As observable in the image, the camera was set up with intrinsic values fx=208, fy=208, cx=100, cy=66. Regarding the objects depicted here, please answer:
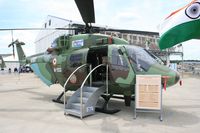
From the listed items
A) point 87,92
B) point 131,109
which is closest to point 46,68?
point 87,92

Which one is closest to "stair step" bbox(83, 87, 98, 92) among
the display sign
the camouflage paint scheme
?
the camouflage paint scheme

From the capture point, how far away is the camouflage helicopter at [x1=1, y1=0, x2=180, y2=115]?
20.1ft

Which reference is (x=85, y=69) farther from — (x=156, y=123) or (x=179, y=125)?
(x=179, y=125)

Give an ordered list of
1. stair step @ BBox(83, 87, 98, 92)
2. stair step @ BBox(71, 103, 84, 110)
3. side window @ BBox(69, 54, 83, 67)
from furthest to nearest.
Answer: side window @ BBox(69, 54, 83, 67) → stair step @ BBox(83, 87, 98, 92) → stair step @ BBox(71, 103, 84, 110)

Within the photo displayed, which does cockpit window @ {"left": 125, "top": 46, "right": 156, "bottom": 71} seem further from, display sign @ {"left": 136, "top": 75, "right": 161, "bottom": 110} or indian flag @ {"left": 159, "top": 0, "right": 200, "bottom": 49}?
indian flag @ {"left": 159, "top": 0, "right": 200, "bottom": 49}

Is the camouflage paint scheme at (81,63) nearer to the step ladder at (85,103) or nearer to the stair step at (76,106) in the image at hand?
the step ladder at (85,103)

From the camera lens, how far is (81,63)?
23.8ft

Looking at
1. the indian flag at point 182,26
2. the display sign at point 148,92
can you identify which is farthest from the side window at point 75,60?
the indian flag at point 182,26

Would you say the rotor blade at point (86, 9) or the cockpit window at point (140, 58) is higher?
the rotor blade at point (86, 9)

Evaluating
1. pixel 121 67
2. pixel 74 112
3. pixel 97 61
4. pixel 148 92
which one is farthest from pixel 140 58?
pixel 74 112

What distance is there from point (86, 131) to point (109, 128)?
1.92ft

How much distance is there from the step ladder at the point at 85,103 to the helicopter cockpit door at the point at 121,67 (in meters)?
0.72

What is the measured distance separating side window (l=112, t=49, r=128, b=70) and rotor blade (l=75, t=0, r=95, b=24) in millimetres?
1272

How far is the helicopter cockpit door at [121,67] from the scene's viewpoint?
6141mm
